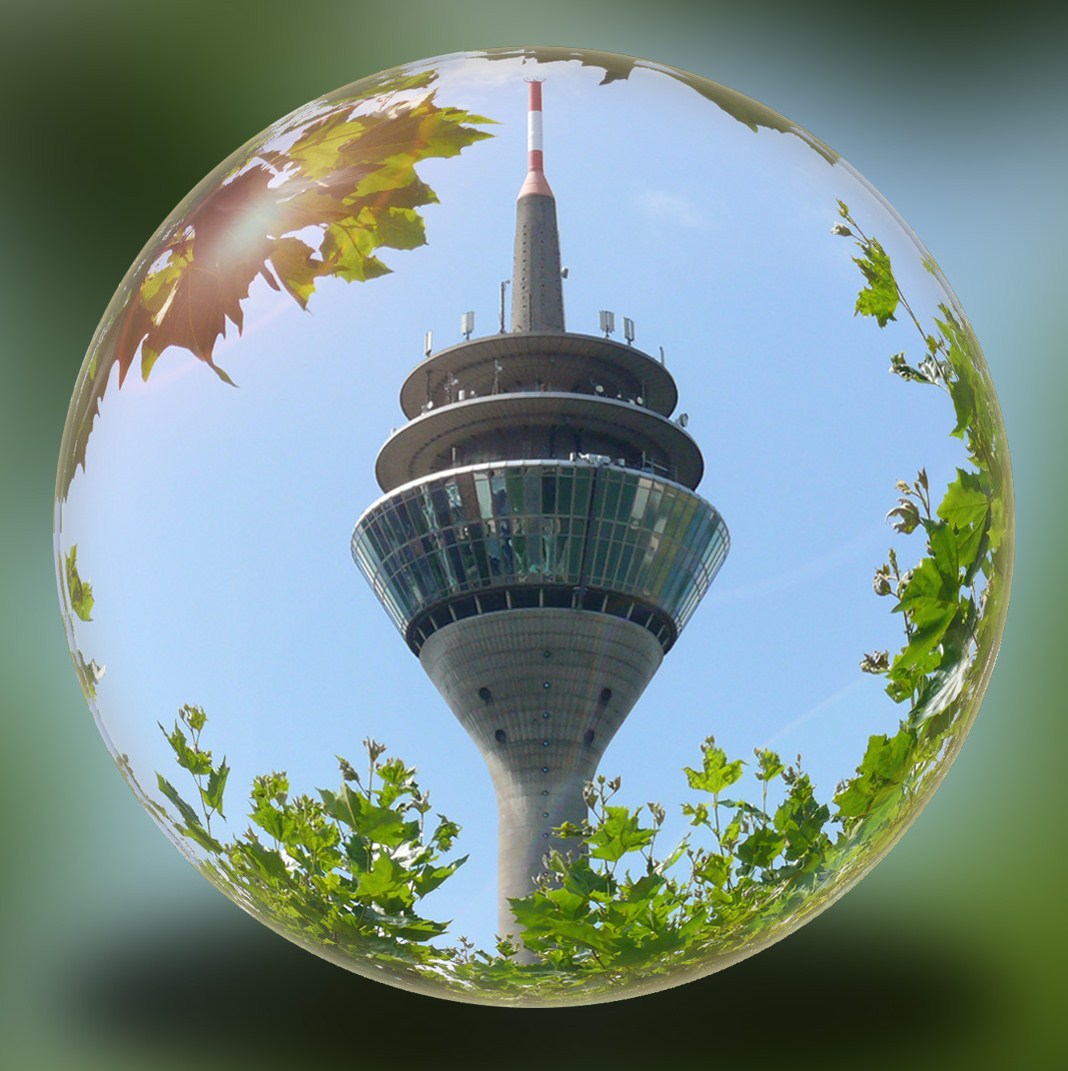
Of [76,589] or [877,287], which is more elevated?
[877,287]

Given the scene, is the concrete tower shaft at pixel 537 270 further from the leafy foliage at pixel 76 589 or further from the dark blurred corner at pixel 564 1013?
the dark blurred corner at pixel 564 1013

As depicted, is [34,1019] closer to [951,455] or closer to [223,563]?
[223,563]

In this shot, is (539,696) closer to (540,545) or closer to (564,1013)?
(540,545)

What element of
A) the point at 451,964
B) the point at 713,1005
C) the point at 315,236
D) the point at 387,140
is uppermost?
the point at 387,140

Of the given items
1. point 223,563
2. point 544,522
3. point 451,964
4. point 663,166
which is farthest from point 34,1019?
point 663,166

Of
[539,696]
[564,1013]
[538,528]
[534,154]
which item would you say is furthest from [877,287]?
[564,1013]

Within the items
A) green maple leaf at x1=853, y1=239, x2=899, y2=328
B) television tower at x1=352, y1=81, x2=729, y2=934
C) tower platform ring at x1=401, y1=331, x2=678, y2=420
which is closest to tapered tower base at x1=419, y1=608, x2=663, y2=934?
television tower at x1=352, y1=81, x2=729, y2=934

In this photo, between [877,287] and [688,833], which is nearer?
[688,833]

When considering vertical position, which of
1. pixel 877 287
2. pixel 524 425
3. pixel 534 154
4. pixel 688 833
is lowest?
pixel 688 833
